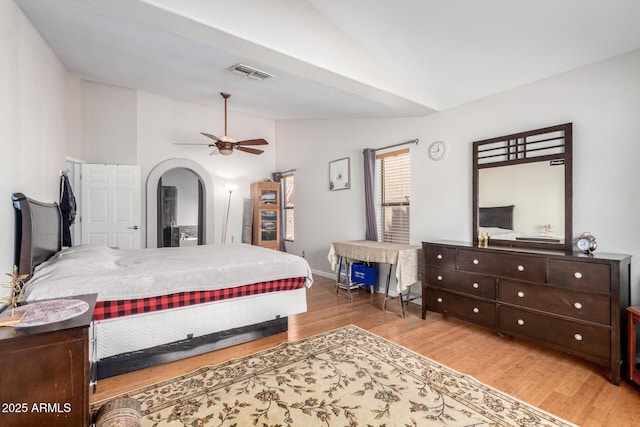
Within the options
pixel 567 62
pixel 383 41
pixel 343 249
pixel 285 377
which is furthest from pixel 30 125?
pixel 567 62

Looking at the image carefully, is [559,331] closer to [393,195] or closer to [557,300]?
[557,300]

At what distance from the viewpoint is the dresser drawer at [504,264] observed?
270 cm

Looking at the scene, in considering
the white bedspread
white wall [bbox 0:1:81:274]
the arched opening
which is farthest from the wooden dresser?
the arched opening

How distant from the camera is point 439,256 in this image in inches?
137

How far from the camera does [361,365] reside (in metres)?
2.52

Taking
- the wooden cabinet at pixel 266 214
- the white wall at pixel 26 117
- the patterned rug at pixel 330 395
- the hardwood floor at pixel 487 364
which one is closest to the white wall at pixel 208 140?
the wooden cabinet at pixel 266 214

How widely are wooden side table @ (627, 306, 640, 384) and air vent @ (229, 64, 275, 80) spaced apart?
3760 mm

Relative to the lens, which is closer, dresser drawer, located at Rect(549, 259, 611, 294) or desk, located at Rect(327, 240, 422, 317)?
dresser drawer, located at Rect(549, 259, 611, 294)

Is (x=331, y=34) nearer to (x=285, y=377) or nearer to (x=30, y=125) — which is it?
(x=30, y=125)

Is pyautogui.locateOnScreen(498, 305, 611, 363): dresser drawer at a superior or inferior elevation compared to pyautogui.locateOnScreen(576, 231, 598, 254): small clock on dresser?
inferior

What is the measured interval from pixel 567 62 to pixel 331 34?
85.6 inches

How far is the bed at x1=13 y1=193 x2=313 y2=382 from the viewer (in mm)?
2242

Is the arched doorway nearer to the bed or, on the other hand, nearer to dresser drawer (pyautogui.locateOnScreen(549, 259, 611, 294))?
the bed

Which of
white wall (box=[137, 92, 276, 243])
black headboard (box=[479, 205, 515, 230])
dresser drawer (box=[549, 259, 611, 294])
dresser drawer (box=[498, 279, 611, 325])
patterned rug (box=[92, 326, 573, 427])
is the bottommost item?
patterned rug (box=[92, 326, 573, 427])
